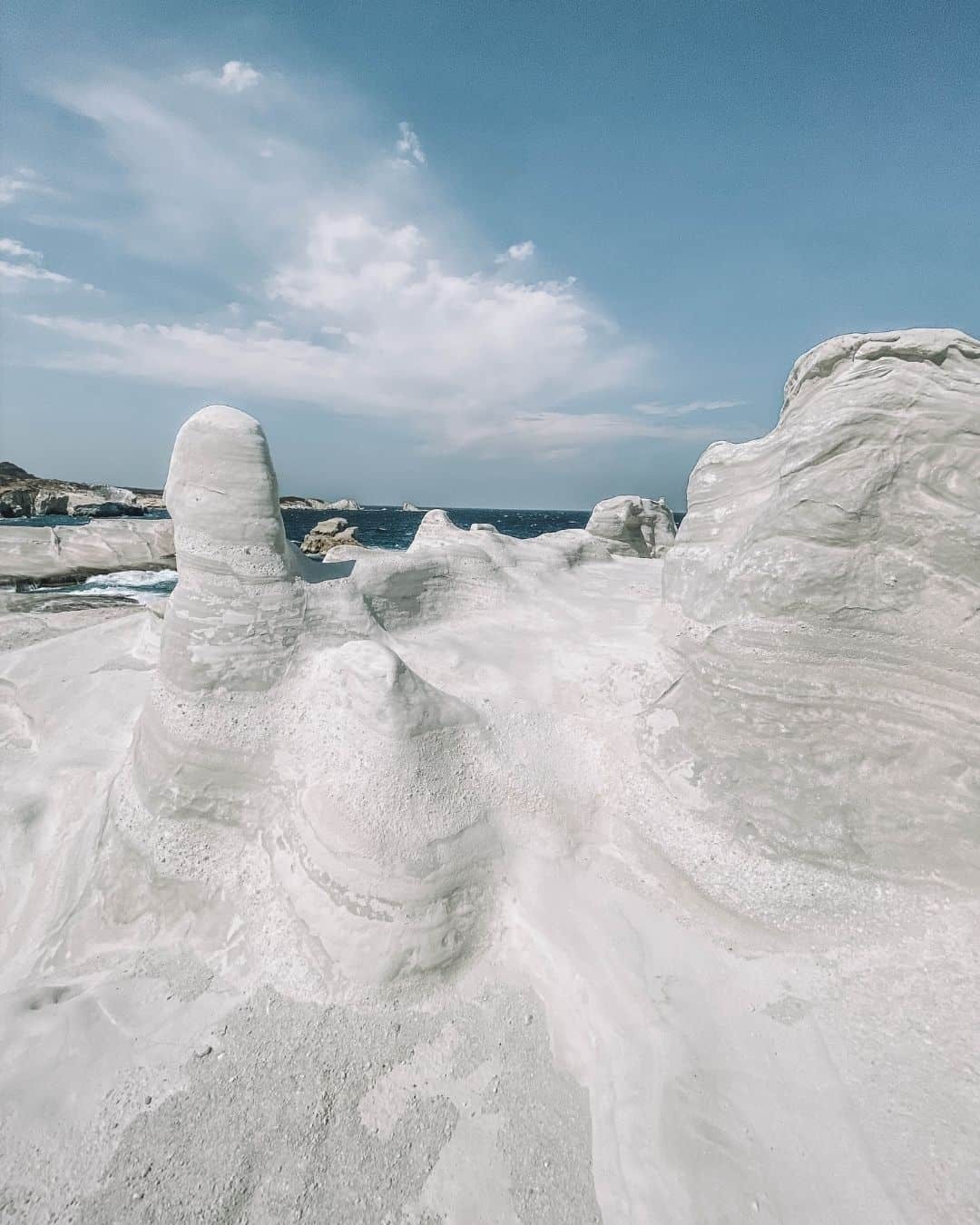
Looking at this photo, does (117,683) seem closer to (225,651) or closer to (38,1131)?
(225,651)

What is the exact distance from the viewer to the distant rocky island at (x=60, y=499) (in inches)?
2224

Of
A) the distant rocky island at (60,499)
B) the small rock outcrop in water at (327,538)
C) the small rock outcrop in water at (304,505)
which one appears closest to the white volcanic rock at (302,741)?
the small rock outcrop in water at (327,538)

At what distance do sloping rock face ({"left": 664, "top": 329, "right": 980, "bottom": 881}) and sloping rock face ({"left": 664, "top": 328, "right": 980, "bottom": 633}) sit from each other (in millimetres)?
11

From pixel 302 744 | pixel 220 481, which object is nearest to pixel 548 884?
pixel 302 744

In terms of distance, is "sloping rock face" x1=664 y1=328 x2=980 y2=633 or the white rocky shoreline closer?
the white rocky shoreline

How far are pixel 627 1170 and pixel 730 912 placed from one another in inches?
66.8

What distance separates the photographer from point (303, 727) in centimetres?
451

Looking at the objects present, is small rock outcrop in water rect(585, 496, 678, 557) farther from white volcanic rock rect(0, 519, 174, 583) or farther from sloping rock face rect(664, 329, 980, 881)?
white volcanic rock rect(0, 519, 174, 583)

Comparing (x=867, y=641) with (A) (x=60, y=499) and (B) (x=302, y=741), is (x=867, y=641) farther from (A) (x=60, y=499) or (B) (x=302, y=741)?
(A) (x=60, y=499)

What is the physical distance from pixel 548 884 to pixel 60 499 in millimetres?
74481

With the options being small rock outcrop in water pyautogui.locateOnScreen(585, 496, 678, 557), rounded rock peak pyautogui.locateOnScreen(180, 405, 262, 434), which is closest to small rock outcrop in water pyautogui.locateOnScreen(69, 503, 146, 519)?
small rock outcrop in water pyautogui.locateOnScreen(585, 496, 678, 557)

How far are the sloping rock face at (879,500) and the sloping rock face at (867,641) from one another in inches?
0.4

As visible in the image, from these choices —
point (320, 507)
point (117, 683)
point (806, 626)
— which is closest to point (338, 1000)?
point (806, 626)

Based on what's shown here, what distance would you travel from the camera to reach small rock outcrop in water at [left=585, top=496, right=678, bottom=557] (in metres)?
15.6
